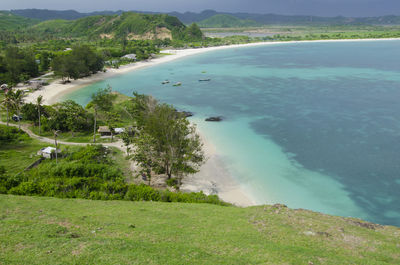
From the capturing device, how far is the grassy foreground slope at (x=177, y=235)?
46.6 ft

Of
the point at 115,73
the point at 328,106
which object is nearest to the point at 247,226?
the point at 328,106

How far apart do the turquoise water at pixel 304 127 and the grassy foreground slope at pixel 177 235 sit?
1133cm

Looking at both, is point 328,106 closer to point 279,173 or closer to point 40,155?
point 279,173

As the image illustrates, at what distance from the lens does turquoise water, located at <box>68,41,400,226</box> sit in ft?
112

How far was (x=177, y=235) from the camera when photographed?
17.6m

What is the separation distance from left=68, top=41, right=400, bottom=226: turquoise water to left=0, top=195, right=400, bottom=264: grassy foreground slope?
11334 millimetres

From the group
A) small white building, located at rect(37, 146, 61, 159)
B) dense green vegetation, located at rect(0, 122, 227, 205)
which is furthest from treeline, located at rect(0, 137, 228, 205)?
small white building, located at rect(37, 146, 61, 159)

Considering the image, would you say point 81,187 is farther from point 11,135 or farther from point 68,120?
point 11,135

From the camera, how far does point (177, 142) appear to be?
35125mm

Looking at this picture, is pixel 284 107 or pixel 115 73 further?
pixel 115 73

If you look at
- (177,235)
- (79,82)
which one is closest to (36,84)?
(79,82)

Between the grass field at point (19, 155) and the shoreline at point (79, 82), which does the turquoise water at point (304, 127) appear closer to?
the shoreline at point (79, 82)

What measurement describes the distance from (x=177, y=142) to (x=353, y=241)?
22.8 meters

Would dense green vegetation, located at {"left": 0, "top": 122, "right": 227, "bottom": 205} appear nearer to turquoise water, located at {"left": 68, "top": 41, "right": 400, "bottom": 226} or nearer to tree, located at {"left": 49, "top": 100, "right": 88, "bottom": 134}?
tree, located at {"left": 49, "top": 100, "right": 88, "bottom": 134}
